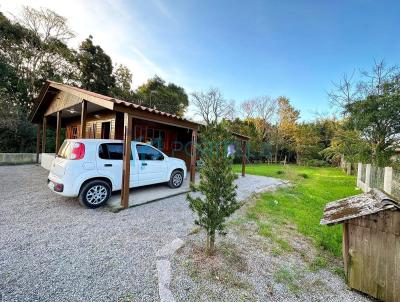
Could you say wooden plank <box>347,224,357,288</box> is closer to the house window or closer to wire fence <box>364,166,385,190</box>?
wire fence <box>364,166,385,190</box>

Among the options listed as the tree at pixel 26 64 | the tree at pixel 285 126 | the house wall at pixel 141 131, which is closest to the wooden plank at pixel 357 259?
the house wall at pixel 141 131

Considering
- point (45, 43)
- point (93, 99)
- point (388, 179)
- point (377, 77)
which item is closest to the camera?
point (93, 99)

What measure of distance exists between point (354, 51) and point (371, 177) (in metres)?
6.97

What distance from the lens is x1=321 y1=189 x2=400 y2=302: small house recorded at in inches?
85.8

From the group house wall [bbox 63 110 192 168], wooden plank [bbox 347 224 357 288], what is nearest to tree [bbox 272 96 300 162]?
house wall [bbox 63 110 192 168]

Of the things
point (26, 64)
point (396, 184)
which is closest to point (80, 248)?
point (396, 184)

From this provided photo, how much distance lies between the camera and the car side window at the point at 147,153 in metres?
5.71

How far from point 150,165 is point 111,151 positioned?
128cm

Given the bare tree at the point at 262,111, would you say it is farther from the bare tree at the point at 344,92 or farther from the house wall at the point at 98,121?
the house wall at the point at 98,121

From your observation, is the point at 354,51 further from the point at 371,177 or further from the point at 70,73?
the point at 70,73

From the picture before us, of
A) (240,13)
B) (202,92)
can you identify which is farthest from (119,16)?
(202,92)

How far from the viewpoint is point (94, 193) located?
15.8ft

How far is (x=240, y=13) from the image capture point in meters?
8.52

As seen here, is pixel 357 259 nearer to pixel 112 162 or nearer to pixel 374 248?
pixel 374 248
